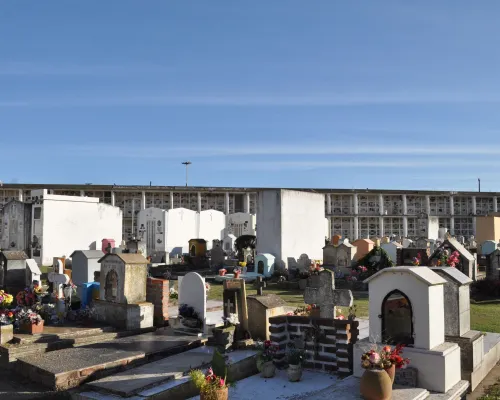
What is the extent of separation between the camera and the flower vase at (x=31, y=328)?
10.2 m

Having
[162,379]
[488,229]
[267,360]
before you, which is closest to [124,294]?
[162,379]

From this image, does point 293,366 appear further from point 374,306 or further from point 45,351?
point 45,351

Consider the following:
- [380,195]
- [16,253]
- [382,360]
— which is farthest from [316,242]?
[380,195]

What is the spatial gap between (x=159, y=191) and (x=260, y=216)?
75.8 feet

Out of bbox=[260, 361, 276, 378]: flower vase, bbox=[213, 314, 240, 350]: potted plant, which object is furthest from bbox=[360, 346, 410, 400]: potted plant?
bbox=[213, 314, 240, 350]: potted plant

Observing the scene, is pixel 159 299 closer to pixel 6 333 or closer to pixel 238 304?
pixel 238 304

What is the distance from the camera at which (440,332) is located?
273 inches

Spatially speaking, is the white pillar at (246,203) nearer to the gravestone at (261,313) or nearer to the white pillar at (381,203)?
the white pillar at (381,203)

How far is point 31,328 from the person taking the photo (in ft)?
33.4

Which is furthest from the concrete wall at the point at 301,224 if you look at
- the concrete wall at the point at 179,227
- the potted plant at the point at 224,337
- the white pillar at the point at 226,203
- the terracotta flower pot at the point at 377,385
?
the white pillar at the point at 226,203

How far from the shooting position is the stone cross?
934 centimetres

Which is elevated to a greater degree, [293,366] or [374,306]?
[374,306]

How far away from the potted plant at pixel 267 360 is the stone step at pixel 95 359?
1965mm

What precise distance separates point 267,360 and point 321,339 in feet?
2.93
